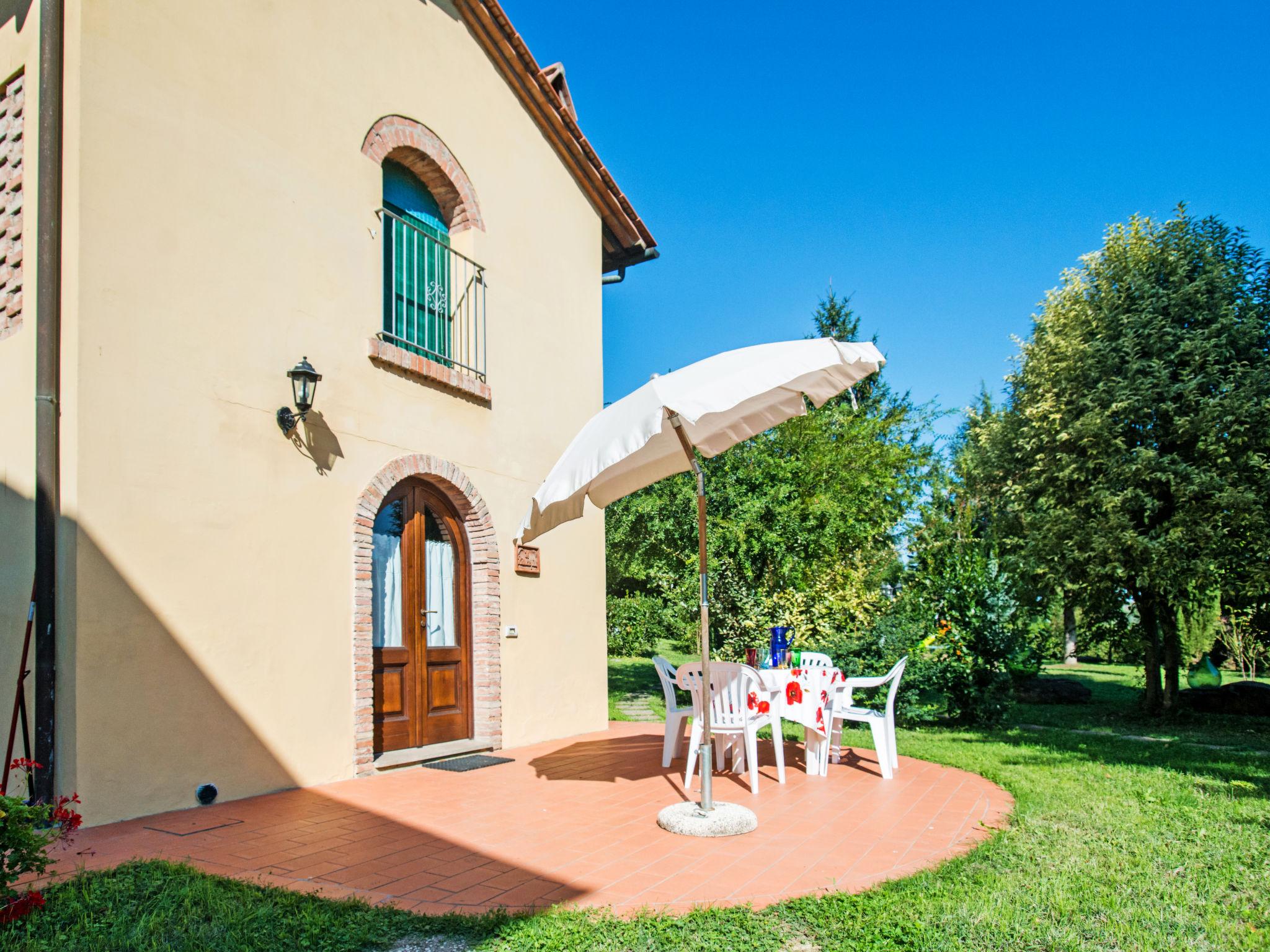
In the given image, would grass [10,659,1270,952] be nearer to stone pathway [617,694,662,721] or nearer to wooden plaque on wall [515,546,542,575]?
wooden plaque on wall [515,546,542,575]

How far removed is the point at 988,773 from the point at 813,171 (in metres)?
10.1

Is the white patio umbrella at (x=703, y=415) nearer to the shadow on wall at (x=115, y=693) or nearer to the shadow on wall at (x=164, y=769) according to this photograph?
the shadow on wall at (x=164, y=769)

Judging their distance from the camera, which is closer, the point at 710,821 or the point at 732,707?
the point at 710,821

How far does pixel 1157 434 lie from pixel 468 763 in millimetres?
8605

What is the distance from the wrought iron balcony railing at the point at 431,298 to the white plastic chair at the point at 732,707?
376 cm

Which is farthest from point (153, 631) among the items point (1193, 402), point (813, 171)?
point (813, 171)

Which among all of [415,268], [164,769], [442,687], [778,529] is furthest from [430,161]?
[778,529]

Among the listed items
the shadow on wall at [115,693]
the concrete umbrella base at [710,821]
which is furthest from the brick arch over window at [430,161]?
the concrete umbrella base at [710,821]

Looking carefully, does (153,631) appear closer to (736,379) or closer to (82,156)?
(82,156)

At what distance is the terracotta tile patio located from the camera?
3.73 metres

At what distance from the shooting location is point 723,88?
12.5 metres

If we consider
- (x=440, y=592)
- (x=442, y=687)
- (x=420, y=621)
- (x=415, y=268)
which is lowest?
(x=442, y=687)

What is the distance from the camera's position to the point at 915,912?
327 cm

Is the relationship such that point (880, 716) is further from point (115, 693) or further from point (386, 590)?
point (115, 693)
